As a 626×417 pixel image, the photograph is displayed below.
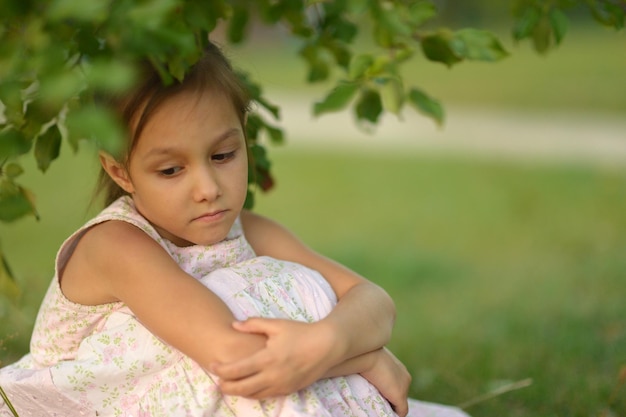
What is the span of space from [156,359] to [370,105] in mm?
1093

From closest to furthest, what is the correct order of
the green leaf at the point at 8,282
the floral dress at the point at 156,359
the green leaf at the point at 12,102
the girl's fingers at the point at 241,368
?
the green leaf at the point at 12,102 → the girl's fingers at the point at 241,368 → the floral dress at the point at 156,359 → the green leaf at the point at 8,282

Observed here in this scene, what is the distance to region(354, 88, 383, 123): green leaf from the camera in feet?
9.13

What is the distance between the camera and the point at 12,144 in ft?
5.48

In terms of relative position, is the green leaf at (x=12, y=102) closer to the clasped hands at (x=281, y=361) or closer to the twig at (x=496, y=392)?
the clasped hands at (x=281, y=361)

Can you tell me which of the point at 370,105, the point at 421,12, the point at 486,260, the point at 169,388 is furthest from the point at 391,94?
the point at 486,260

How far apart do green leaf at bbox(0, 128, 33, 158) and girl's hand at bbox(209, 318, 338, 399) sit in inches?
22.3

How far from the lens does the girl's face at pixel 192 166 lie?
207 cm

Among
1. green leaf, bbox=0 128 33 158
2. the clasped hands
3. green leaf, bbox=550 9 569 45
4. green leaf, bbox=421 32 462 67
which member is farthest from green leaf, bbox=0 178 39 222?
green leaf, bbox=550 9 569 45

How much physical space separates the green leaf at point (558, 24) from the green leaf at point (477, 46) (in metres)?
0.31

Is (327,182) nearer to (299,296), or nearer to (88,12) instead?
(299,296)

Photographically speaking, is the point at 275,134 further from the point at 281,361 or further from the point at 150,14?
the point at 150,14

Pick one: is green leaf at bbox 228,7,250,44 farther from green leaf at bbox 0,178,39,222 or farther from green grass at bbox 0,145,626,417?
green leaf at bbox 0,178,39,222

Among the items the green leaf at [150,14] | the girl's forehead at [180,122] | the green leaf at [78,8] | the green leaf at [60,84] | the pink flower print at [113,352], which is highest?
the green leaf at [78,8]

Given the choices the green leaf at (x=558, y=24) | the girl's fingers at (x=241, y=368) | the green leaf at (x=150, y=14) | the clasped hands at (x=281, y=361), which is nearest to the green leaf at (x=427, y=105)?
the green leaf at (x=558, y=24)
